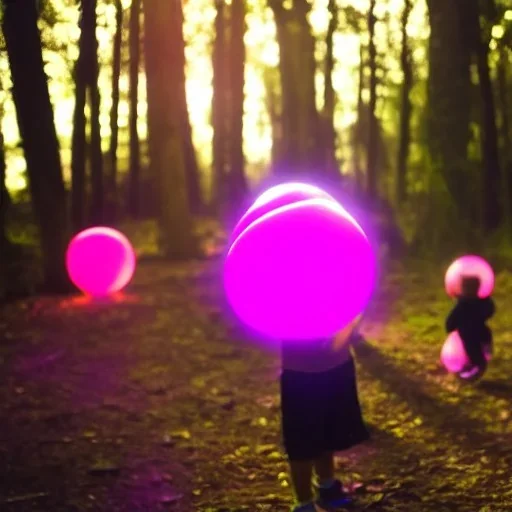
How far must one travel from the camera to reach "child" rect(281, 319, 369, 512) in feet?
14.0

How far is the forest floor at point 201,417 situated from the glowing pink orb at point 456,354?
0.16m

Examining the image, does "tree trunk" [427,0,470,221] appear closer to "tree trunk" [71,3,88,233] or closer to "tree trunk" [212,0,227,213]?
"tree trunk" [71,3,88,233]

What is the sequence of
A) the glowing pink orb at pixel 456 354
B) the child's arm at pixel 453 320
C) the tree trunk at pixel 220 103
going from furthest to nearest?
1. the tree trunk at pixel 220 103
2. the glowing pink orb at pixel 456 354
3. the child's arm at pixel 453 320

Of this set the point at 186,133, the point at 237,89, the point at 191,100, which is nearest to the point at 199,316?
the point at 237,89

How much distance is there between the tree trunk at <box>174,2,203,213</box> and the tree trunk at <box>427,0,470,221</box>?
4237mm

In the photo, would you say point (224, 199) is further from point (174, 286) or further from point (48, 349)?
point (48, 349)

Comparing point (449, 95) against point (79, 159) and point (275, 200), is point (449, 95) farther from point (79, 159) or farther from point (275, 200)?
point (275, 200)

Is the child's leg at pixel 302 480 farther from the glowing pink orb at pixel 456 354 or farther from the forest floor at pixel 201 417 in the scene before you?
the glowing pink orb at pixel 456 354

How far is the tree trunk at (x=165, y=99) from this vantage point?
1357 centimetres

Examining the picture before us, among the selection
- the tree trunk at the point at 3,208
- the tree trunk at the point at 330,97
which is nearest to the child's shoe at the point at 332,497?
the tree trunk at the point at 3,208

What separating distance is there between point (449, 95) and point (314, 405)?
31.9 ft

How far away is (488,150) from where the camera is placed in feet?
50.9

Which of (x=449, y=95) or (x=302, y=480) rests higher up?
(x=449, y=95)

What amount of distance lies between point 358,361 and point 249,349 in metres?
1.28
